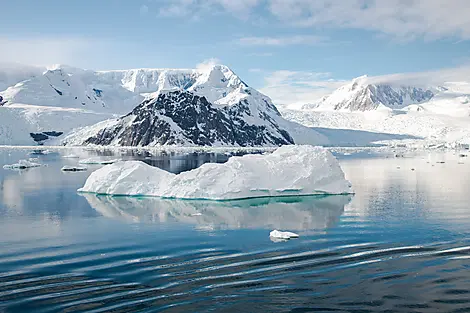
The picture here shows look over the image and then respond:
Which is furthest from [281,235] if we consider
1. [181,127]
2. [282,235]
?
[181,127]

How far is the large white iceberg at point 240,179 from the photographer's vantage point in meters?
32.3

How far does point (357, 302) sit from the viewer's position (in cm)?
1295

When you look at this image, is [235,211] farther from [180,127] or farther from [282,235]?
[180,127]

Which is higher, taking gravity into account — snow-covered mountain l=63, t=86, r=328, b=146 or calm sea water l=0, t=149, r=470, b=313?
snow-covered mountain l=63, t=86, r=328, b=146

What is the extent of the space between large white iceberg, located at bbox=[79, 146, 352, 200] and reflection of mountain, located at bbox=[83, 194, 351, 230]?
2.65 feet

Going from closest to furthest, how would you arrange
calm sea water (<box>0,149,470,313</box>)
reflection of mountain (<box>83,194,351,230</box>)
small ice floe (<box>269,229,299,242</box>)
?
calm sea water (<box>0,149,470,313</box>) < small ice floe (<box>269,229,299,242</box>) < reflection of mountain (<box>83,194,351,230</box>)

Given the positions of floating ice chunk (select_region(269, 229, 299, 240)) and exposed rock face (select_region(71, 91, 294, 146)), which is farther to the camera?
exposed rock face (select_region(71, 91, 294, 146))

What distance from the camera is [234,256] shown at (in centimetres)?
1759

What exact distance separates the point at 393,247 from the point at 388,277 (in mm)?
4181

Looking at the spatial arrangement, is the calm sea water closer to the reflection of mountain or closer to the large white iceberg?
the reflection of mountain

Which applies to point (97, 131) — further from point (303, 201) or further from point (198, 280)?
point (198, 280)

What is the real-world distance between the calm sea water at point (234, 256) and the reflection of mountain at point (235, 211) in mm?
65

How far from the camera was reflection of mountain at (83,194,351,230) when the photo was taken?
24.4 m

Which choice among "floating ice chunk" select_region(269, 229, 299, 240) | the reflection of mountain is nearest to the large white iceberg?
the reflection of mountain
